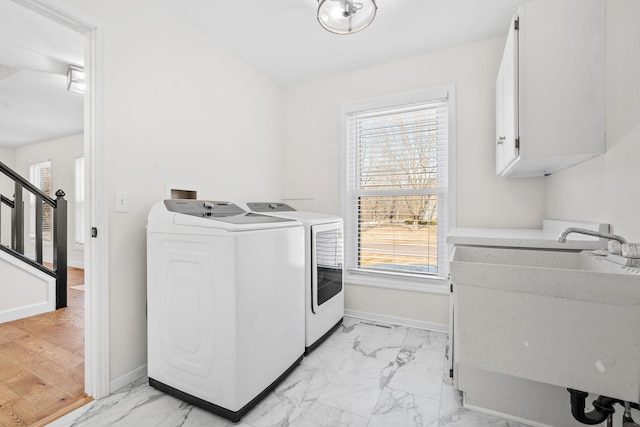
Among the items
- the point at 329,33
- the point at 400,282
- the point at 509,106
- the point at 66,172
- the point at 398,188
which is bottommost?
the point at 400,282

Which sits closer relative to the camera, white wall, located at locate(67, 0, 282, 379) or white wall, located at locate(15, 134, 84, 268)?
white wall, located at locate(67, 0, 282, 379)

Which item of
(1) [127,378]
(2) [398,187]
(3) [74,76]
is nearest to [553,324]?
(2) [398,187]

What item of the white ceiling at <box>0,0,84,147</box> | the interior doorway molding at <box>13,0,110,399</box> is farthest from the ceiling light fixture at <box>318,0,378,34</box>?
Answer: the white ceiling at <box>0,0,84,147</box>

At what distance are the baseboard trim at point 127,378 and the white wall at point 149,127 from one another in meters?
0.03

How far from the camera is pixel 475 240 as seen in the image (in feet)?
5.24

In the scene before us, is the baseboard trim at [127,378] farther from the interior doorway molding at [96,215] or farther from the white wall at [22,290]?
the white wall at [22,290]

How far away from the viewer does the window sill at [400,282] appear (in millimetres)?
2514

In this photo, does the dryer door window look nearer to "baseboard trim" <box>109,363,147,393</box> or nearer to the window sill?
the window sill

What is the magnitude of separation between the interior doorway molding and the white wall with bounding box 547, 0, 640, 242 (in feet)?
8.02

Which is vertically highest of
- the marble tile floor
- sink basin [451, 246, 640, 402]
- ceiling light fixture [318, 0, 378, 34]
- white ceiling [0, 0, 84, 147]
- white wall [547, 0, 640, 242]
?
white ceiling [0, 0, 84, 147]

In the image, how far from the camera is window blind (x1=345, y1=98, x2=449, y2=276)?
2561 millimetres

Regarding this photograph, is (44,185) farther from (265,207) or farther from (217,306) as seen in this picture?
(217,306)

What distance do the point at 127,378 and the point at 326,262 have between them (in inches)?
57.9

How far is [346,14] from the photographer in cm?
183
